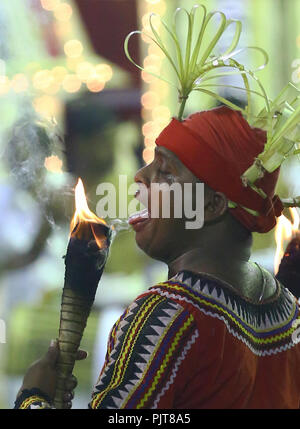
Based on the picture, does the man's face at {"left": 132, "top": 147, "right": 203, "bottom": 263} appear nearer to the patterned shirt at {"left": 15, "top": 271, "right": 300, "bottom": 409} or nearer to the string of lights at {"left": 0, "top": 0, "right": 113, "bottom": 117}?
the patterned shirt at {"left": 15, "top": 271, "right": 300, "bottom": 409}

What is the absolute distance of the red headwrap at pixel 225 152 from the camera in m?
1.68

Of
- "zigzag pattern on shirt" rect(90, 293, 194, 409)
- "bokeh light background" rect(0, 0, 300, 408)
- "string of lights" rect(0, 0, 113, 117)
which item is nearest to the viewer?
"zigzag pattern on shirt" rect(90, 293, 194, 409)

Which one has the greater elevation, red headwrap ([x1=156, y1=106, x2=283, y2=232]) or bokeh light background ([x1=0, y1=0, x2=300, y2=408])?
bokeh light background ([x1=0, y1=0, x2=300, y2=408])

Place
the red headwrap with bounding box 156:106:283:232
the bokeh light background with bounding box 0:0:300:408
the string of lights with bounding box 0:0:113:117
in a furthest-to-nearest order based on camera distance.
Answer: the string of lights with bounding box 0:0:113:117 → the bokeh light background with bounding box 0:0:300:408 → the red headwrap with bounding box 156:106:283:232

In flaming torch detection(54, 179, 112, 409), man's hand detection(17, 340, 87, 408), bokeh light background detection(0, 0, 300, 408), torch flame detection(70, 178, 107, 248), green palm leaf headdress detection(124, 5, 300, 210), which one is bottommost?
man's hand detection(17, 340, 87, 408)

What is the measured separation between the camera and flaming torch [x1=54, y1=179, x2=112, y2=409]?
5.74 feet

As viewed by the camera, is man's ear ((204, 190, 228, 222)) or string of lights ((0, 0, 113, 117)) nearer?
man's ear ((204, 190, 228, 222))

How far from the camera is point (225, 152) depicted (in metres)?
1.69

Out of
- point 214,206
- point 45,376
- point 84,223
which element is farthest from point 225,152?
point 45,376

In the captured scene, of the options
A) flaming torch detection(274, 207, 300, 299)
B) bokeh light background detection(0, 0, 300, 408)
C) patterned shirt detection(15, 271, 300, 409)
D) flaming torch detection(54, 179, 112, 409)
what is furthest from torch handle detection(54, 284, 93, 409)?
bokeh light background detection(0, 0, 300, 408)

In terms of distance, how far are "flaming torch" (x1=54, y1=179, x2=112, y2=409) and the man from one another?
0.03 metres

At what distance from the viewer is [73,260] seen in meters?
1.75
